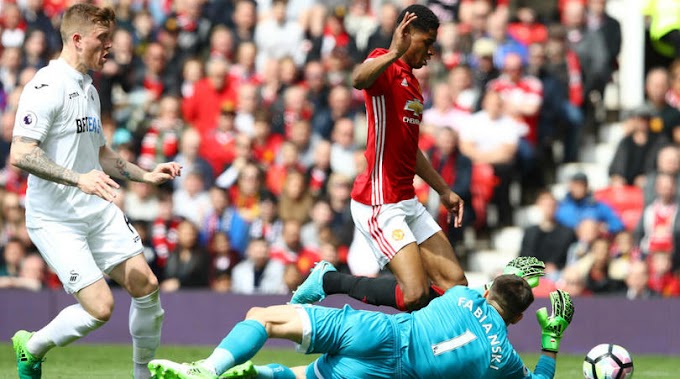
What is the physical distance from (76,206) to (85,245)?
0.81 feet

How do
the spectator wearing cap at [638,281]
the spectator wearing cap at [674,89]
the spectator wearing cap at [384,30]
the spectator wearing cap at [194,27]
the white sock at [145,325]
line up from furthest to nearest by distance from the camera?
the spectator wearing cap at [194,27]
the spectator wearing cap at [384,30]
the spectator wearing cap at [674,89]
the spectator wearing cap at [638,281]
the white sock at [145,325]

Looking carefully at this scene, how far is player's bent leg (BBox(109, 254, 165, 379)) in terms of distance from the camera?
7.88 meters

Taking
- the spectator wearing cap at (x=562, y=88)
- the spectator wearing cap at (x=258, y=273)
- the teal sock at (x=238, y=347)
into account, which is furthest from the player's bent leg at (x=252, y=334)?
the spectator wearing cap at (x=562, y=88)

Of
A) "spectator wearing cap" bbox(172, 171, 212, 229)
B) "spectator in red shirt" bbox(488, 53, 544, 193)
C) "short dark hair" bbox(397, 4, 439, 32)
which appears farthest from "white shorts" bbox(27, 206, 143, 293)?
"spectator in red shirt" bbox(488, 53, 544, 193)

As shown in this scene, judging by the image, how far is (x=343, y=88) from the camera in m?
13.9

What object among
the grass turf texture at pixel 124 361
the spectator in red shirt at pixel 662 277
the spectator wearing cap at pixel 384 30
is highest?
the spectator wearing cap at pixel 384 30

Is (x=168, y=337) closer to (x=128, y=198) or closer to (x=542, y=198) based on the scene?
(x=128, y=198)

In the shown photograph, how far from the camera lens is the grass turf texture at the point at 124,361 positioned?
390 inches

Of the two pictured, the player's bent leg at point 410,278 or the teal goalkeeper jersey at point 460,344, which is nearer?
the teal goalkeeper jersey at point 460,344

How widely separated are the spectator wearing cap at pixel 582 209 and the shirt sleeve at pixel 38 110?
6558 mm

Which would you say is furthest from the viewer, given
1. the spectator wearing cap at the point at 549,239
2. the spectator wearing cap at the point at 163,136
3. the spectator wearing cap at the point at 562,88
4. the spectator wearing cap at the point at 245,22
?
the spectator wearing cap at the point at 245,22

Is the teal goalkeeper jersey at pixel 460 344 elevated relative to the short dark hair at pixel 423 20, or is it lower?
→ lower

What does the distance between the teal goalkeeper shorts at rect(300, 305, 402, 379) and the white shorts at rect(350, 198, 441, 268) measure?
1.31 metres

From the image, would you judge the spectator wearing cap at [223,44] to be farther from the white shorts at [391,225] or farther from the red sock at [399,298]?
the red sock at [399,298]
